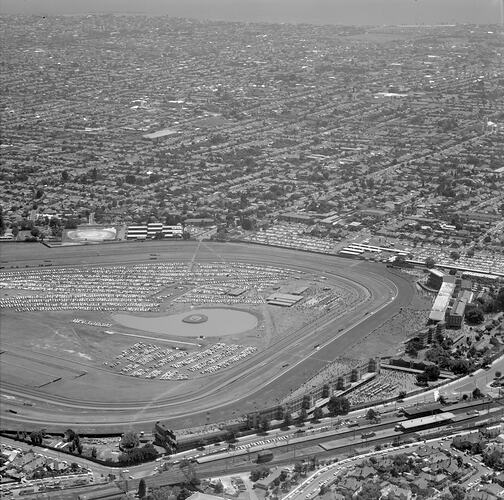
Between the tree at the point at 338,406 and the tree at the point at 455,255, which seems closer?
the tree at the point at 338,406

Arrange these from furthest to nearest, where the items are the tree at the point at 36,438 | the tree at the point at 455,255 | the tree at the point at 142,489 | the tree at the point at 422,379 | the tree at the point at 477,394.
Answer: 1. the tree at the point at 455,255
2. the tree at the point at 422,379
3. the tree at the point at 477,394
4. the tree at the point at 36,438
5. the tree at the point at 142,489

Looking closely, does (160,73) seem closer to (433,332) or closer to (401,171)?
(401,171)

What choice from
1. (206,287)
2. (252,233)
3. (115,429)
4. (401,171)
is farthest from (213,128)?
(115,429)

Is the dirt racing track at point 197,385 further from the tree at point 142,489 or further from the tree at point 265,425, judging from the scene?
the tree at point 142,489

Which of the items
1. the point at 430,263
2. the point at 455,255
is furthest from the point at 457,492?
the point at 455,255

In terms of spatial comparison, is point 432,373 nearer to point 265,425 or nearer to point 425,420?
point 425,420

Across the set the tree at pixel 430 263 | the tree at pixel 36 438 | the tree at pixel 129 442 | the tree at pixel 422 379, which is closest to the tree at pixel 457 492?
the tree at pixel 422 379

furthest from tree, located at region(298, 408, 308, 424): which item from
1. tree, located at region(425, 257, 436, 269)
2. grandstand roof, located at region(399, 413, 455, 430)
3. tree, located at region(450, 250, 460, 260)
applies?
tree, located at region(450, 250, 460, 260)
